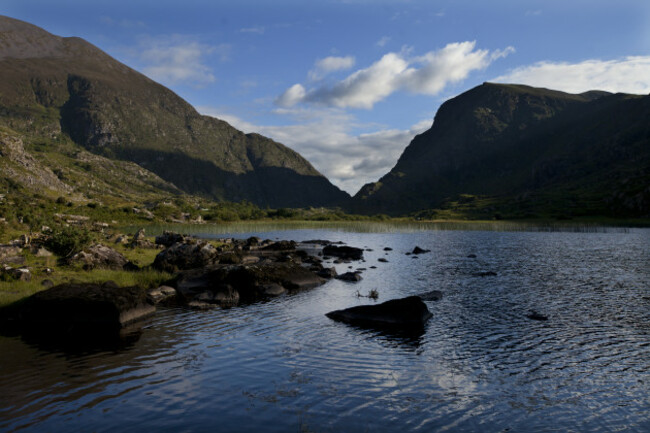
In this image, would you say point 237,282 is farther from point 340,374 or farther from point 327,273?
point 340,374

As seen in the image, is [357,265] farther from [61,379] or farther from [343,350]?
[61,379]

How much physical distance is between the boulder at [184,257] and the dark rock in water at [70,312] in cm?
1829

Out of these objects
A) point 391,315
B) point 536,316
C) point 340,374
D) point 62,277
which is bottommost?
point 536,316

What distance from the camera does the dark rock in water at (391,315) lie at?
93.6 ft

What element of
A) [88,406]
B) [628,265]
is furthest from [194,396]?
[628,265]

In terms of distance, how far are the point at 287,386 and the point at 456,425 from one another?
721 centimetres

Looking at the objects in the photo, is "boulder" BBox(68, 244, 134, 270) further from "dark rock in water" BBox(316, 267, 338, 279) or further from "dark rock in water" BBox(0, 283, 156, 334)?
"dark rock in water" BBox(316, 267, 338, 279)

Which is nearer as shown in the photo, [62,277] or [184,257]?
[62,277]

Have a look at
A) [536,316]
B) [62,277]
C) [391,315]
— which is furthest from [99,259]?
[536,316]

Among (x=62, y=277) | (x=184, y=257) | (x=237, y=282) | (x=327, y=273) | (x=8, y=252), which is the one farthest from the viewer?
(x=327, y=273)

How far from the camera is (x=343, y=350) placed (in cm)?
2255

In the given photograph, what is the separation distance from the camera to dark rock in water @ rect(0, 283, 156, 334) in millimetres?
26453

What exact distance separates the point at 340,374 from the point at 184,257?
34874 mm

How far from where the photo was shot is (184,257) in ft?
159
